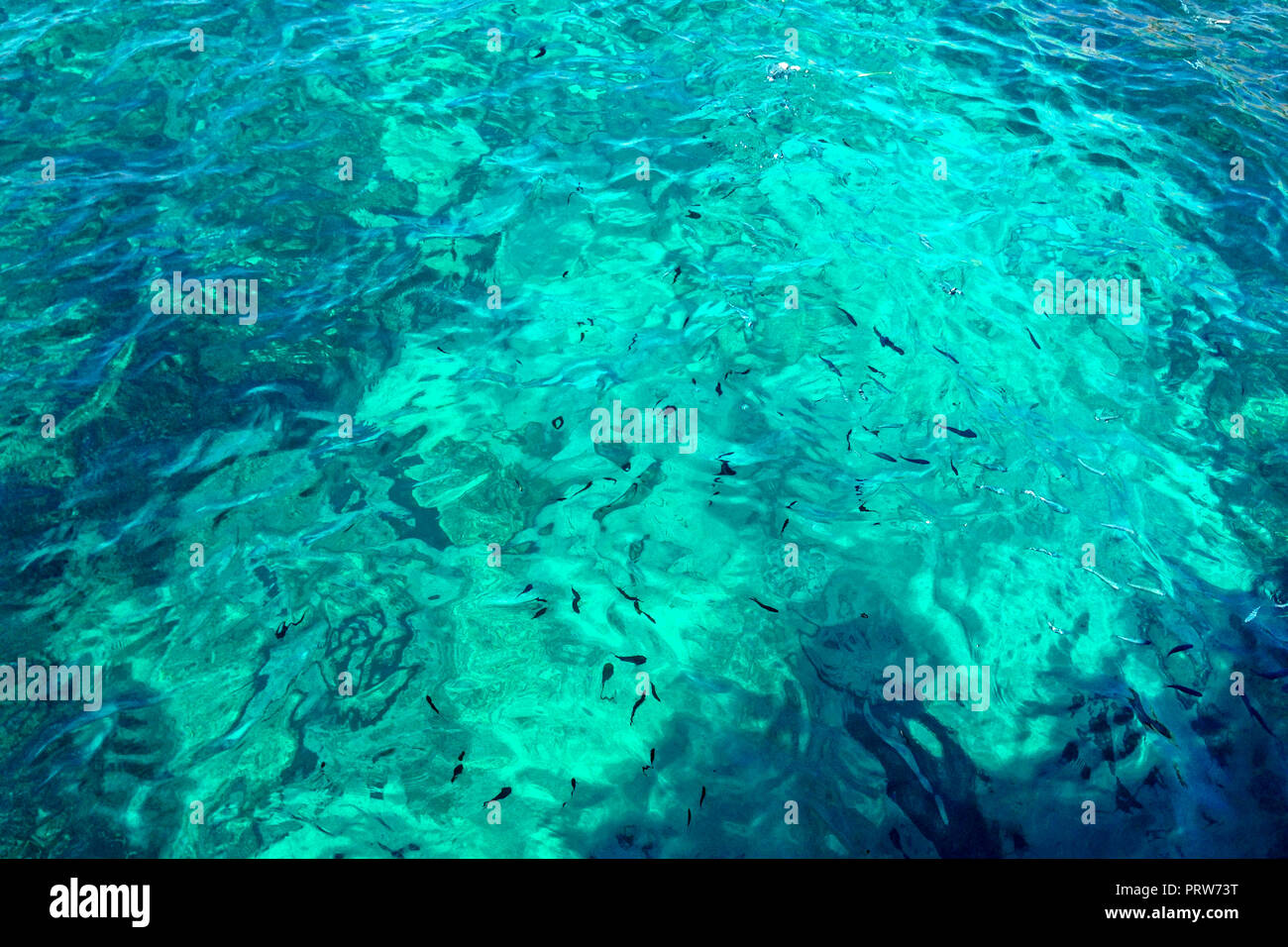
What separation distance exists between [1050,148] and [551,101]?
748 centimetres

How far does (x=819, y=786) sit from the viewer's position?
6.76 m

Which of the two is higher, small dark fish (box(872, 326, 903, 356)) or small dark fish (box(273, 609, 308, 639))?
small dark fish (box(872, 326, 903, 356))

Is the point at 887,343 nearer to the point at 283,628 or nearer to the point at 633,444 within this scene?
the point at 633,444

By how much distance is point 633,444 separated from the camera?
9086 millimetres

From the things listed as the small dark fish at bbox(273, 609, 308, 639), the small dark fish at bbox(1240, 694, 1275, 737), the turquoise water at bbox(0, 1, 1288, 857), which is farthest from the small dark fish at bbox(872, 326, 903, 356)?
the small dark fish at bbox(273, 609, 308, 639)

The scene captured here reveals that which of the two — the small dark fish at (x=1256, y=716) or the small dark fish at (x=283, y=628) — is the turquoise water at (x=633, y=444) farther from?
the small dark fish at (x=1256, y=716)

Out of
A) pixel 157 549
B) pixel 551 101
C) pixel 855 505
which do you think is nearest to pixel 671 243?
pixel 551 101

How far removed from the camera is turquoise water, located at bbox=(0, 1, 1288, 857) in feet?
22.2

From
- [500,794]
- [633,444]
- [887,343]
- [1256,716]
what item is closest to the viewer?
[500,794]

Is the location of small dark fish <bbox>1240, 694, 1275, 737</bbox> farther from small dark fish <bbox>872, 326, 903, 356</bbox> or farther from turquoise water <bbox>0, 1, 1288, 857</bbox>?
small dark fish <bbox>872, 326, 903, 356</bbox>

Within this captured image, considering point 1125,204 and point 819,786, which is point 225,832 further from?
point 1125,204

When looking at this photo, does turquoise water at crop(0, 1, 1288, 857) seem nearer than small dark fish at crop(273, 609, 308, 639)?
Yes

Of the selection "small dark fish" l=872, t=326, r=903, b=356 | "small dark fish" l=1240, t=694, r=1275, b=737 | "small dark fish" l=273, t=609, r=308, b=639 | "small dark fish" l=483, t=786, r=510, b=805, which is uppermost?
"small dark fish" l=872, t=326, r=903, b=356

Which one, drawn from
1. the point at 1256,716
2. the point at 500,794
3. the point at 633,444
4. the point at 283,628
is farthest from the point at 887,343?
the point at 283,628
